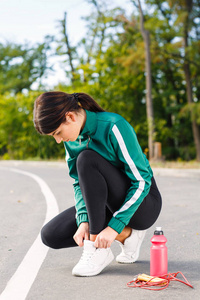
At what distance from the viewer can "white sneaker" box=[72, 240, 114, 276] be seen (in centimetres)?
360

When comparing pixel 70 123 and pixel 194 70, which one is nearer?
pixel 70 123

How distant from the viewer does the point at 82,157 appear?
11.8ft

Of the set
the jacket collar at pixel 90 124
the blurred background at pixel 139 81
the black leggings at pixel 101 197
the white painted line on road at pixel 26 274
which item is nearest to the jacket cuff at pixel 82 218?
the black leggings at pixel 101 197

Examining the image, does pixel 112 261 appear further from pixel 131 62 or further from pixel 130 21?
pixel 130 21

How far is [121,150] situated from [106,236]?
65cm

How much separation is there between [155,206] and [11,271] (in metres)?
1.28

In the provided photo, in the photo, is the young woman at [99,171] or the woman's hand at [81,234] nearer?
the young woman at [99,171]

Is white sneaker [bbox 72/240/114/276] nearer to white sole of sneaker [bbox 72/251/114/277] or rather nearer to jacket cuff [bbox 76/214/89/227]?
white sole of sneaker [bbox 72/251/114/277]

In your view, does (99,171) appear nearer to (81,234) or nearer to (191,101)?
(81,234)

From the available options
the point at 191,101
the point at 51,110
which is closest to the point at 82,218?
the point at 51,110

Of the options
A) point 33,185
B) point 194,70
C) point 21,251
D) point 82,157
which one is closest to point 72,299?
point 82,157

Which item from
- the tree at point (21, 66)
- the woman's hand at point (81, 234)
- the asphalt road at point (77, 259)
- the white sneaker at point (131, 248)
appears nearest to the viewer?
the asphalt road at point (77, 259)

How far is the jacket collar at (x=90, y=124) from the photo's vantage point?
3512 millimetres

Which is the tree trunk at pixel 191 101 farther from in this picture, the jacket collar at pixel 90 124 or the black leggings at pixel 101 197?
the jacket collar at pixel 90 124
